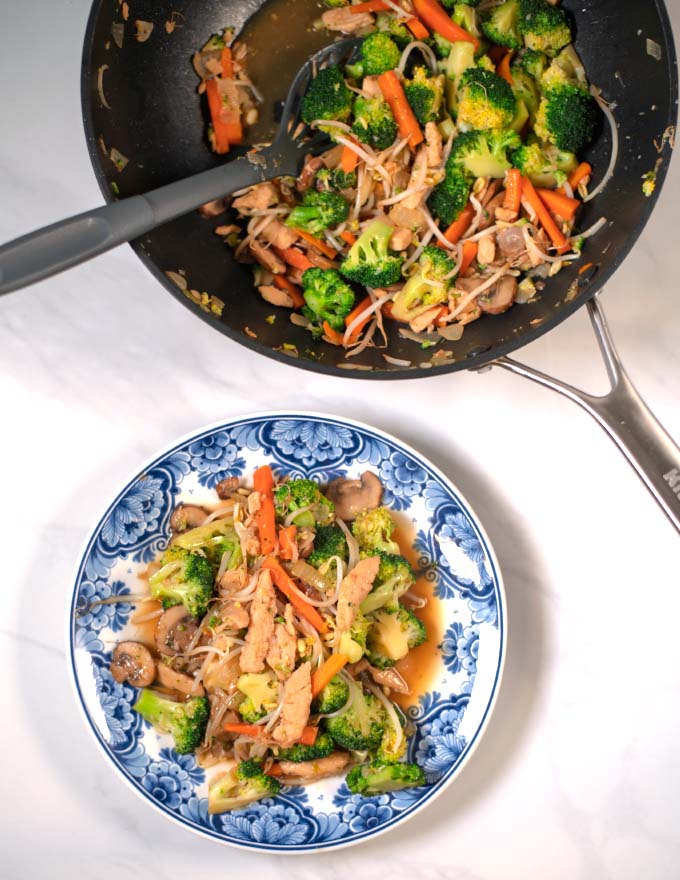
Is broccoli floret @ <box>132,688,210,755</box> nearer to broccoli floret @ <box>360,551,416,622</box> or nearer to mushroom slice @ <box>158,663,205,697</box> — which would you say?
mushroom slice @ <box>158,663,205,697</box>

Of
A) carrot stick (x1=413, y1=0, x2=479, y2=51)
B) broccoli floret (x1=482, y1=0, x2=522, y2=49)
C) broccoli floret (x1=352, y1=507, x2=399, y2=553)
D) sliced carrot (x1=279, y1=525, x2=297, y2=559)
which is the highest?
carrot stick (x1=413, y1=0, x2=479, y2=51)

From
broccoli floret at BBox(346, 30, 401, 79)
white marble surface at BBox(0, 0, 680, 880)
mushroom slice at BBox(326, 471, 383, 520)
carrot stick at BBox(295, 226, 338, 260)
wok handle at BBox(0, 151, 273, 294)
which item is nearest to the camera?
wok handle at BBox(0, 151, 273, 294)

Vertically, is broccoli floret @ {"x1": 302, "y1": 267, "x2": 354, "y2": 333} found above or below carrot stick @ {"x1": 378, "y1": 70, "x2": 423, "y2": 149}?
below

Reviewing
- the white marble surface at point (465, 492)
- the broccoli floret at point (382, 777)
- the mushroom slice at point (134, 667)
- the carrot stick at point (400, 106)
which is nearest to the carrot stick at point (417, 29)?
the carrot stick at point (400, 106)

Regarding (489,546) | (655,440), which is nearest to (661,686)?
(489,546)

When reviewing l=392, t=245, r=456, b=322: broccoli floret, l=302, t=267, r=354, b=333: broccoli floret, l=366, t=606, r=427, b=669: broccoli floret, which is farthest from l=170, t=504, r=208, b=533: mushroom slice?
l=392, t=245, r=456, b=322: broccoli floret

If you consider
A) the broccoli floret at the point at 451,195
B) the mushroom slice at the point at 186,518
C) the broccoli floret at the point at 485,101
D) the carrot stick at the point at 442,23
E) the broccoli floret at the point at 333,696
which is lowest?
the broccoli floret at the point at 333,696

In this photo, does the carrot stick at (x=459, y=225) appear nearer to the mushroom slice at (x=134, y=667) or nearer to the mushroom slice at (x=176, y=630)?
the mushroom slice at (x=176, y=630)
